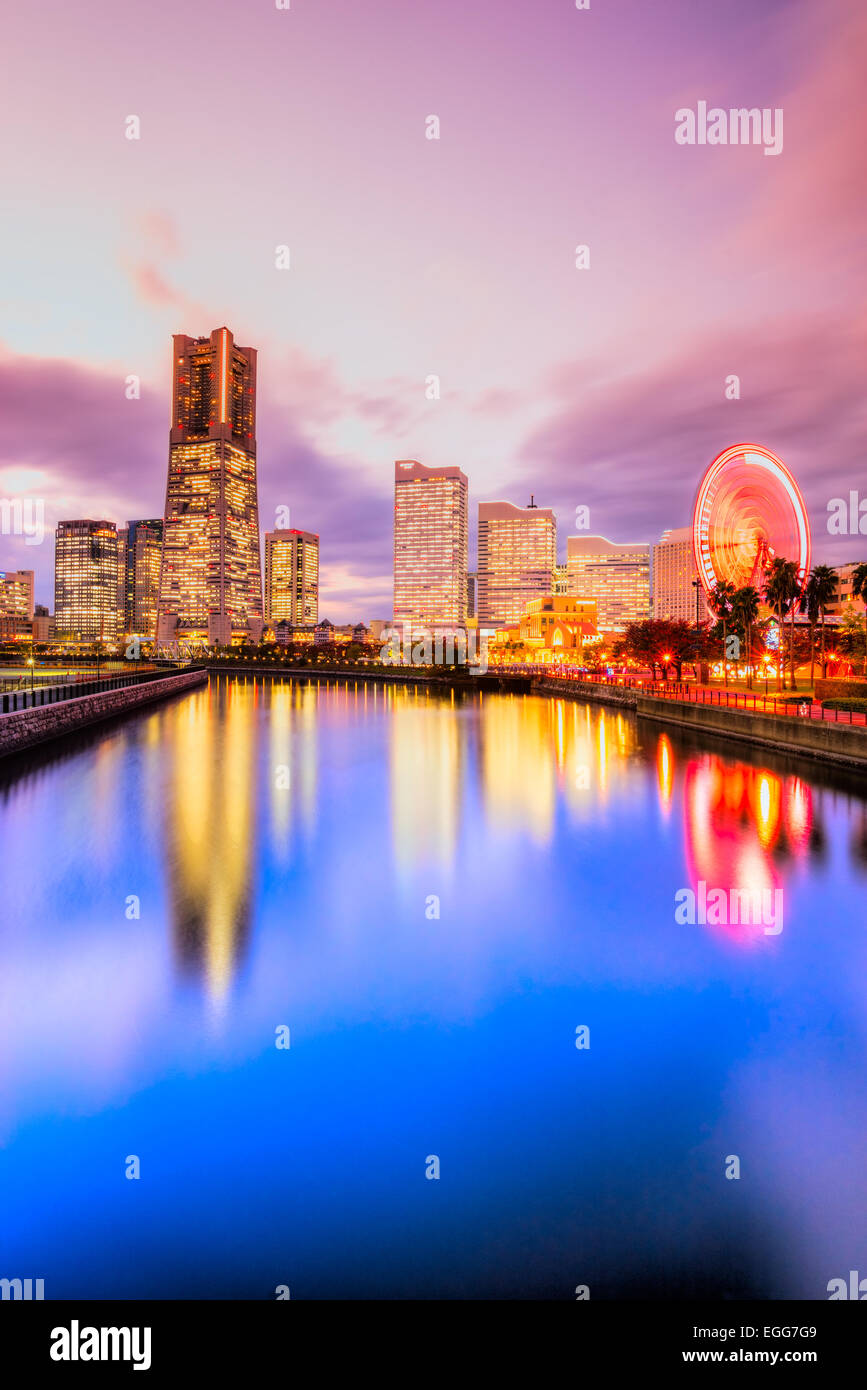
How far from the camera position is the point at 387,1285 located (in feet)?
17.2

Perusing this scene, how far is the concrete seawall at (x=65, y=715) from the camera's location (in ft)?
97.9

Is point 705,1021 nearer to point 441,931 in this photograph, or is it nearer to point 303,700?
point 441,931

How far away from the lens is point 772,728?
35.2m

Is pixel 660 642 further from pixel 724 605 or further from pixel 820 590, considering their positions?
pixel 820 590

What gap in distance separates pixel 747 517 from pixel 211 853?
66.5m

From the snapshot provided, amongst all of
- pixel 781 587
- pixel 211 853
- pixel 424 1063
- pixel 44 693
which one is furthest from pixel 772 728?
pixel 44 693

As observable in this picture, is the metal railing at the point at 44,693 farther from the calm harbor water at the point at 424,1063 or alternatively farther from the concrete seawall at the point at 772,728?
the concrete seawall at the point at 772,728

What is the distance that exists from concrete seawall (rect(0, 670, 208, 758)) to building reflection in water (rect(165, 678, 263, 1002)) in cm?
627

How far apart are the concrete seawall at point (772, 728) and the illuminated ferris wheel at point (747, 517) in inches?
760

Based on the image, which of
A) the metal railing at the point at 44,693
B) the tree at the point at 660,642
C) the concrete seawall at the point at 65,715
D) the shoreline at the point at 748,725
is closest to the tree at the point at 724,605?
the tree at the point at 660,642

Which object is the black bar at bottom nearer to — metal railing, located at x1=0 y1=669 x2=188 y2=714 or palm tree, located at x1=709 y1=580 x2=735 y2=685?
metal railing, located at x1=0 y1=669 x2=188 y2=714
